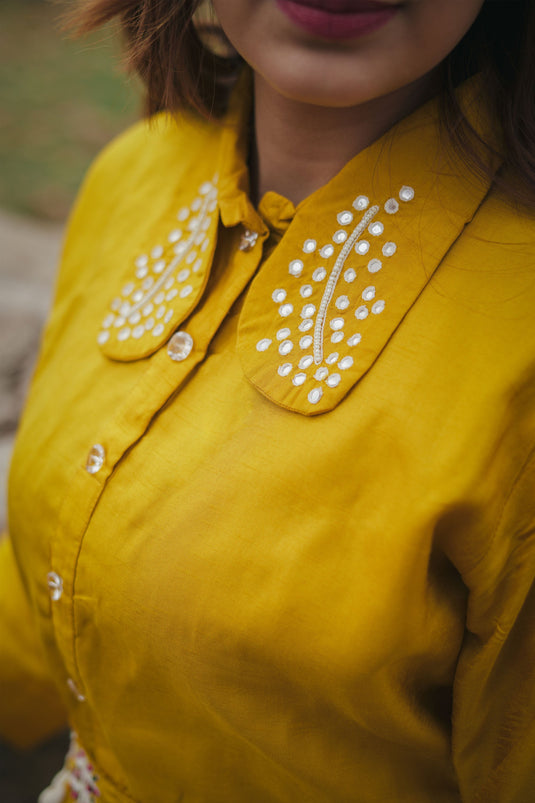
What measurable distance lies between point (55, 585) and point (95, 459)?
169 millimetres

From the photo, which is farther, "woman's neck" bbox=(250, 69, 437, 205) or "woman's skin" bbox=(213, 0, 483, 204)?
"woman's neck" bbox=(250, 69, 437, 205)

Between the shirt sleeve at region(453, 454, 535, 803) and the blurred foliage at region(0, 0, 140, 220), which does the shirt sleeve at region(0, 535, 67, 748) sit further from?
the blurred foliage at region(0, 0, 140, 220)

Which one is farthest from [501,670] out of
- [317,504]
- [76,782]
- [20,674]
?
[20,674]

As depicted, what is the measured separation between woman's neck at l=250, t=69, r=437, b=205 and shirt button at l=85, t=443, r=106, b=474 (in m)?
0.37

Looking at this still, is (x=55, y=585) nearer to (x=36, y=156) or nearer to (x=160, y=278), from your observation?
(x=160, y=278)

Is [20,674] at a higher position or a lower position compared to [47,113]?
lower

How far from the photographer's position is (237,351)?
0.78 meters

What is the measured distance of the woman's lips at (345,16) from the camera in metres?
0.64

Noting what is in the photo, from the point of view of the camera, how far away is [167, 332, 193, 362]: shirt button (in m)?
0.82

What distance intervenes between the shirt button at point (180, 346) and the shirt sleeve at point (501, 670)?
1.23 ft

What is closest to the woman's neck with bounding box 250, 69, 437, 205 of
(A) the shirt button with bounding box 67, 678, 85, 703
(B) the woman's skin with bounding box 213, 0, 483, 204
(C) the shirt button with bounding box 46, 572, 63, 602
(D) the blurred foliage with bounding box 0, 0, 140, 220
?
(B) the woman's skin with bounding box 213, 0, 483, 204

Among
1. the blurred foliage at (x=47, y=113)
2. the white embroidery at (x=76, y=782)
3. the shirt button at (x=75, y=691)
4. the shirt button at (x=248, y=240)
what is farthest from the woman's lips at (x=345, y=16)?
the blurred foliage at (x=47, y=113)

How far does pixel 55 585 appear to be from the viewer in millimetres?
872

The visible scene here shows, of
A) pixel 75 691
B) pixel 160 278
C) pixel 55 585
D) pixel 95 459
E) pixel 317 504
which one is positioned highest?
pixel 160 278
